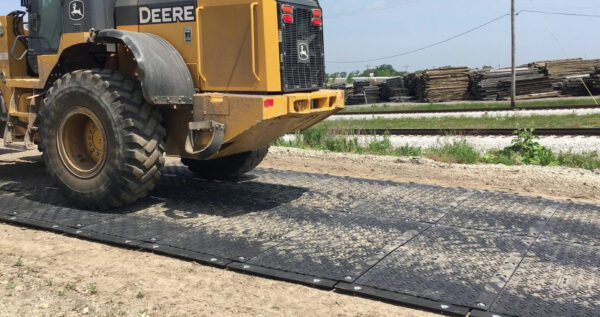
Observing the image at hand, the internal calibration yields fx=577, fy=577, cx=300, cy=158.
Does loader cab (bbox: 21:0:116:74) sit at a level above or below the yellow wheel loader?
above

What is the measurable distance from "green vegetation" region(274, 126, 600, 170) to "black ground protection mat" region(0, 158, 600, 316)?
331 cm

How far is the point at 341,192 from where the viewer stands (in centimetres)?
730

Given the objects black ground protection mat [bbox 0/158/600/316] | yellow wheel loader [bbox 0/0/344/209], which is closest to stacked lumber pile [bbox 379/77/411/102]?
black ground protection mat [bbox 0/158/600/316]

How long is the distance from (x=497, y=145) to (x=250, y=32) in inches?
326

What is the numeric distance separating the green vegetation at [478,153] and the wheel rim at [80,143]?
248 inches

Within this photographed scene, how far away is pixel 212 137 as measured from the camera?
5949 mm

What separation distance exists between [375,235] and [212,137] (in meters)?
1.93

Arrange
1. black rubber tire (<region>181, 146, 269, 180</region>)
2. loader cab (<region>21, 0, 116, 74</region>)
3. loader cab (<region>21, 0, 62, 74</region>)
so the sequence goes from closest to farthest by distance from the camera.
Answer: loader cab (<region>21, 0, 116, 74</region>) < loader cab (<region>21, 0, 62, 74</region>) < black rubber tire (<region>181, 146, 269, 180</region>)

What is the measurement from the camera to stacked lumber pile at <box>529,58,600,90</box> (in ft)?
96.7

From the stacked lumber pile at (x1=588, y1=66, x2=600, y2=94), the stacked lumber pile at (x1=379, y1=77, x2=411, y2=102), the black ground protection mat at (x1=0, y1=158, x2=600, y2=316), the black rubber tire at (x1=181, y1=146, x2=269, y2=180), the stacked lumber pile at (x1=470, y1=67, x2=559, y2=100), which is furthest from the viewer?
the stacked lumber pile at (x1=379, y1=77, x2=411, y2=102)

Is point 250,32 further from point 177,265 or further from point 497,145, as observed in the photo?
point 497,145

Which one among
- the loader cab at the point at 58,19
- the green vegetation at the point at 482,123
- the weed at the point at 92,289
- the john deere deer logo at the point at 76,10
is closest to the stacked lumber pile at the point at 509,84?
the green vegetation at the point at 482,123

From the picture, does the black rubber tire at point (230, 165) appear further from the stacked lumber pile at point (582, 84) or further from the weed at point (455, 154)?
the stacked lumber pile at point (582, 84)

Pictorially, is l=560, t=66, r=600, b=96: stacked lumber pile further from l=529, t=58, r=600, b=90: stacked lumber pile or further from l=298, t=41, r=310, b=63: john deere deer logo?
l=298, t=41, r=310, b=63: john deere deer logo
